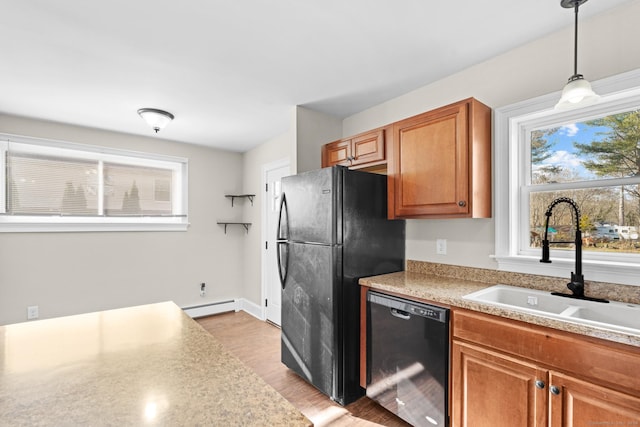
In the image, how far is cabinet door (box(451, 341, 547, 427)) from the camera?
54.7 inches

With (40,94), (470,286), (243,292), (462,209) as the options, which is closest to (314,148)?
(462,209)

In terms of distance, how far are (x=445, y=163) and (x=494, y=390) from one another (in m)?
1.31

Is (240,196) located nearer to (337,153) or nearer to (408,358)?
(337,153)

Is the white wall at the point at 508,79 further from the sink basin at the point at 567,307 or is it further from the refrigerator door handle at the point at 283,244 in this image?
the refrigerator door handle at the point at 283,244

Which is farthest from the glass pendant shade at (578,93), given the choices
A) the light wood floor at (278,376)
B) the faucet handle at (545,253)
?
the light wood floor at (278,376)

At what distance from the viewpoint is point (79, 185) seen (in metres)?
3.44

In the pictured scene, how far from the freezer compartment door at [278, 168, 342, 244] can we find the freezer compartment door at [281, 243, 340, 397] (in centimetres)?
9

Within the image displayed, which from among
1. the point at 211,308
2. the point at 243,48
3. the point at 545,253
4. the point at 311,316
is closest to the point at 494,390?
the point at 545,253

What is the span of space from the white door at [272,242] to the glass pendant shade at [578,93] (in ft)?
9.72

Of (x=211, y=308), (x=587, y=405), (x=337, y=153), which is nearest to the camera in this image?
(x=587, y=405)

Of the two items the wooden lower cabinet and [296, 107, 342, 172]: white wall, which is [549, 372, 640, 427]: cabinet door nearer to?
the wooden lower cabinet

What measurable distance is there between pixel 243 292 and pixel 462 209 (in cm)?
361

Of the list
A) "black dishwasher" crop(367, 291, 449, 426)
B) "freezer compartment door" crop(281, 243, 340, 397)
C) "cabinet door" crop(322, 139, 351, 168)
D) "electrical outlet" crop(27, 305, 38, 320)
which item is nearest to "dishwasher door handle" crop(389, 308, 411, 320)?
"black dishwasher" crop(367, 291, 449, 426)

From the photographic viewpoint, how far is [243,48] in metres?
1.98
